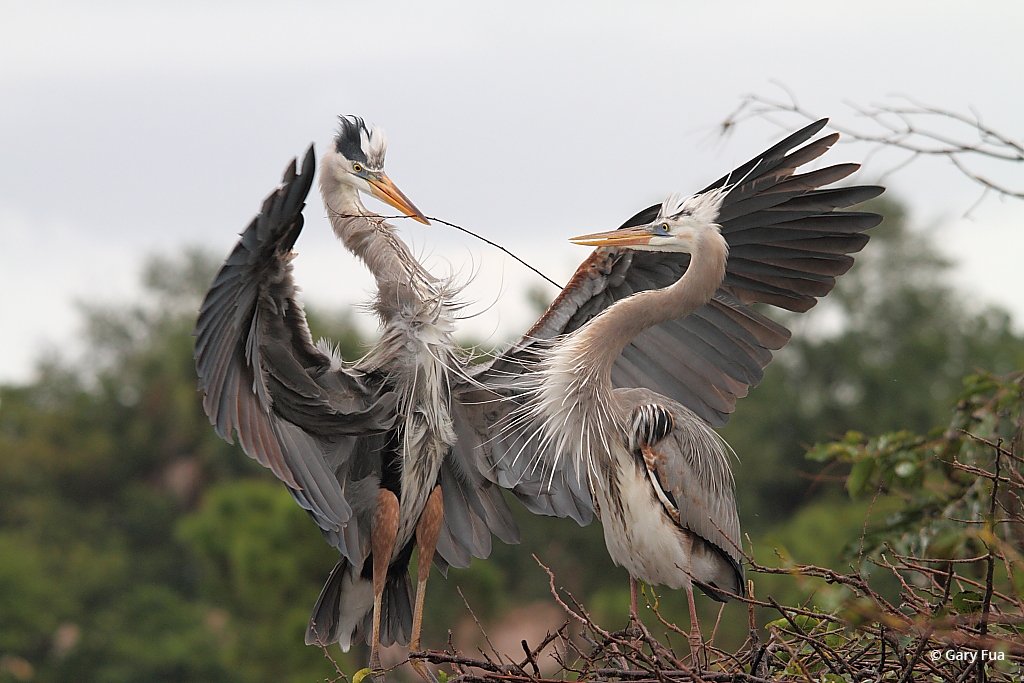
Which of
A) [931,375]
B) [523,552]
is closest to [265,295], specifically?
[523,552]

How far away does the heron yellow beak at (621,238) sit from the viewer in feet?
16.1

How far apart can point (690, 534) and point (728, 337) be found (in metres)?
0.97

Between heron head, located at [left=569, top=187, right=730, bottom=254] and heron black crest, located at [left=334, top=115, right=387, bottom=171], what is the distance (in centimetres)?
114

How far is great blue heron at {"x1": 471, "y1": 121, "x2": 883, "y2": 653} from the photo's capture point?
15.6ft

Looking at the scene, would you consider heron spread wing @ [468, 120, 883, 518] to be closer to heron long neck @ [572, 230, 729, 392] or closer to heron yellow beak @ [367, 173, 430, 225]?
heron long neck @ [572, 230, 729, 392]

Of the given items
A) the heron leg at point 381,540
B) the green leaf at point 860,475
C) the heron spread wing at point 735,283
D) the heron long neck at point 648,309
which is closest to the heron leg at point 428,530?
the heron leg at point 381,540

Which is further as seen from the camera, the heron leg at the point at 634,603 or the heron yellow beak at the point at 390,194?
the heron yellow beak at the point at 390,194

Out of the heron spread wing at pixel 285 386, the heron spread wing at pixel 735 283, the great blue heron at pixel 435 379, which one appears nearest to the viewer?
the heron spread wing at pixel 285 386

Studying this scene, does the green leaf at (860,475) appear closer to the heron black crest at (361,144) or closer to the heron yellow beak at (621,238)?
the heron yellow beak at (621,238)

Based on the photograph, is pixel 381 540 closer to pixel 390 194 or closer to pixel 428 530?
pixel 428 530

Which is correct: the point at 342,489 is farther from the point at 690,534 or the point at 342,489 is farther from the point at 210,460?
the point at 210,460

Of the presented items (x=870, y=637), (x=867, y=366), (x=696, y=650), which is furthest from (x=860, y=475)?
(x=867, y=366)

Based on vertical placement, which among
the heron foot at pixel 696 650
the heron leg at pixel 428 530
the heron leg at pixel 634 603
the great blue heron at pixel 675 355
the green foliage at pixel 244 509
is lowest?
the green foliage at pixel 244 509

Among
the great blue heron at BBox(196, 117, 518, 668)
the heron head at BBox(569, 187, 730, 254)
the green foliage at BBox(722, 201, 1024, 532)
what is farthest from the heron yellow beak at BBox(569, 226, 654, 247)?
the green foliage at BBox(722, 201, 1024, 532)
